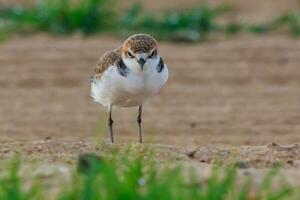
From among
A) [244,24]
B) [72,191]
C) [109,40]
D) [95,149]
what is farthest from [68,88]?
[72,191]

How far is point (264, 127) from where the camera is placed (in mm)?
12094

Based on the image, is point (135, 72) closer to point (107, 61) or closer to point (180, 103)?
point (107, 61)

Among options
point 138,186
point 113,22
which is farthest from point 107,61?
point 113,22

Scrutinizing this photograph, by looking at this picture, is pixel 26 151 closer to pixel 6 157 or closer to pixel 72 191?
pixel 6 157

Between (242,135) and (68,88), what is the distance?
3403 mm

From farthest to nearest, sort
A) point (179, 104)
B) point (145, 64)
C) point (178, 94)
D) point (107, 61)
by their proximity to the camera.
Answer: point (178, 94), point (179, 104), point (107, 61), point (145, 64)

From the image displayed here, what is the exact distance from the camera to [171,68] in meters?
15.5

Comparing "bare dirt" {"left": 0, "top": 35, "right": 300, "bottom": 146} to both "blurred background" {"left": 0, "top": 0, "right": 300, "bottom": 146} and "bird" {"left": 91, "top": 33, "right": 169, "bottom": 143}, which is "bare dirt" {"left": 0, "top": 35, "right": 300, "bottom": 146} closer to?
"blurred background" {"left": 0, "top": 0, "right": 300, "bottom": 146}

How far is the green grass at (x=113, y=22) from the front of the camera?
17375 mm

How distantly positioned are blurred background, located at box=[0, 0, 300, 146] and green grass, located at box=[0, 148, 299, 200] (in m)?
3.78

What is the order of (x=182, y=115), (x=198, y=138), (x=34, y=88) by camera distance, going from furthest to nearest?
(x=34, y=88) < (x=182, y=115) < (x=198, y=138)

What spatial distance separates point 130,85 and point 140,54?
0.76 feet

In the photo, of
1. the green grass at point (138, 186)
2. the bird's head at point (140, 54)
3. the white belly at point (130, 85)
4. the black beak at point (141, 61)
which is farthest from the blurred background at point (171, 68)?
the green grass at point (138, 186)

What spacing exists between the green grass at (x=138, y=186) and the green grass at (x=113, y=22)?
10218 millimetres
